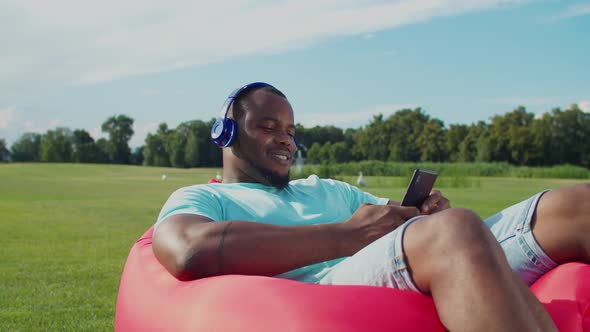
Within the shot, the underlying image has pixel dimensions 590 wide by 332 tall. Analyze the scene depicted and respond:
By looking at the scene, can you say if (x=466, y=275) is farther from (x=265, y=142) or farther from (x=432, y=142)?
(x=432, y=142)

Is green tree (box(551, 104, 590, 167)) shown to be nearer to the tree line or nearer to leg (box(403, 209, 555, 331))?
the tree line

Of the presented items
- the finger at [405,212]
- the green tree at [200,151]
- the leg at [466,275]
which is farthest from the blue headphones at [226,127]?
the green tree at [200,151]

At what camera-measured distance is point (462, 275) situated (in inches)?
63.2

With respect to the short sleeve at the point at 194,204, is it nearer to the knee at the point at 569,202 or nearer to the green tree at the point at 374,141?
the knee at the point at 569,202

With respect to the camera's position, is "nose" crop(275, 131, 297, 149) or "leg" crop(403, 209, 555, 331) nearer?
"leg" crop(403, 209, 555, 331)

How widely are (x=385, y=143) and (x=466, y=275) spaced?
65.6 m

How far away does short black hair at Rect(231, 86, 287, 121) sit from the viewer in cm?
277

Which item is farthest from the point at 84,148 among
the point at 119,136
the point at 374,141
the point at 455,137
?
the point at 455,137

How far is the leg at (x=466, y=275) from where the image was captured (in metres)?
1.55

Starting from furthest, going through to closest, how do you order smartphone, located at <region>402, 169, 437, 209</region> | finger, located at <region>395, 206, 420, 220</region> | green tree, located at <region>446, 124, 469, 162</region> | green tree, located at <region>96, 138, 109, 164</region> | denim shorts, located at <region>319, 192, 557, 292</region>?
green tree, located at <region>96, 138, 109, 164</region> < green tree, located at <region>446, 124, 469, 162</region> < smartphone, located at <region>402, 169, 437, 209</region> < finger, located at <region>395, 206, 420, 220</region> < denim shorts, located at <region>319, 192, 557, 292</region>

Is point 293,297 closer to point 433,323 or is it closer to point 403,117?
point 433,323

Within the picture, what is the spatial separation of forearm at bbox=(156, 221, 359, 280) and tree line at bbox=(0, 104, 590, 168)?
42289 mm

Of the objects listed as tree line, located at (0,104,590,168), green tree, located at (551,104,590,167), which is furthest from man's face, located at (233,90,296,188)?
green tree, located at (551,104,590,167)

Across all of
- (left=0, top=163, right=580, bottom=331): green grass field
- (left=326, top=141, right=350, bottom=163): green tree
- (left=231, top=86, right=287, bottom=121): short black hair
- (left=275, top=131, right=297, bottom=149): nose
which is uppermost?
(left=231, top=86, right=287, bottom=121): short black hair
